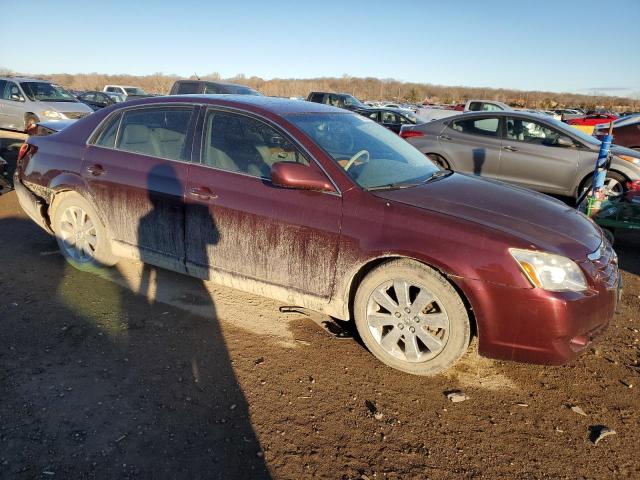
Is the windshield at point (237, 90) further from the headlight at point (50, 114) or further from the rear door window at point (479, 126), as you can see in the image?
the rear door window at point (479, 126)

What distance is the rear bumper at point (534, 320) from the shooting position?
8.94 feet

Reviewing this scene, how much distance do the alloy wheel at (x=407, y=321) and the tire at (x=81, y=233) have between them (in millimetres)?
2578

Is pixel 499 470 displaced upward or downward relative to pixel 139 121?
downward

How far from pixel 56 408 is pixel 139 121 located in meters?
2.46

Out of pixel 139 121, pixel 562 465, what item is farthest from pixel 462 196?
pixel 139 121

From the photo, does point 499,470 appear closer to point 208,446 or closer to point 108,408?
point 208,446

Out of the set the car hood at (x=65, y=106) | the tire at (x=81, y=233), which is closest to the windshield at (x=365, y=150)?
the tire at (x=81, y=233)

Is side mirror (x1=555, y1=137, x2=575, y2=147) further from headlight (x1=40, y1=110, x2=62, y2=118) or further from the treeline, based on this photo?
the treeline

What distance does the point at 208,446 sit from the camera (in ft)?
7.88

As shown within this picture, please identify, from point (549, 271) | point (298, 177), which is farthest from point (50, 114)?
point (549, 271)

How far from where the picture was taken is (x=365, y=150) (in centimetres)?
372

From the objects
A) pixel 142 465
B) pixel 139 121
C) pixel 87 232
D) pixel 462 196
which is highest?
pixel 139 121

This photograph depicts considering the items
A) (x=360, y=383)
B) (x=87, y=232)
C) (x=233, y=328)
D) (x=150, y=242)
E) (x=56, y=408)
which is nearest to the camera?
(x=56, y=408)

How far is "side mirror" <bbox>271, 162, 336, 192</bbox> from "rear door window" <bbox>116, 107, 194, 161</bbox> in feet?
3.24
